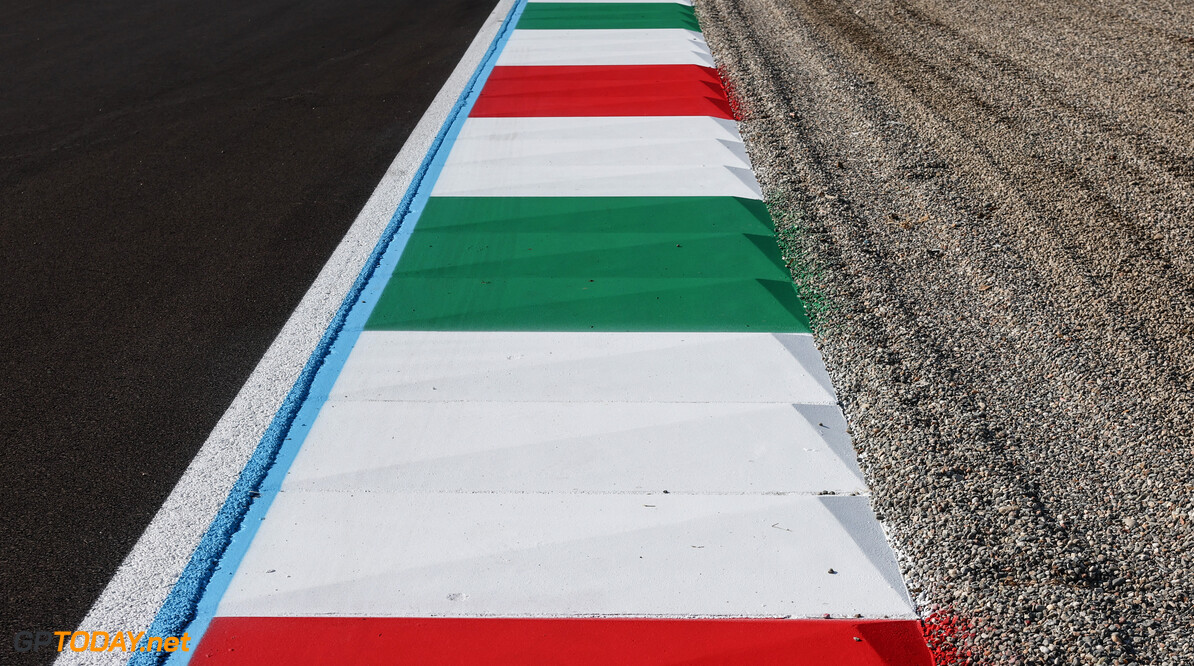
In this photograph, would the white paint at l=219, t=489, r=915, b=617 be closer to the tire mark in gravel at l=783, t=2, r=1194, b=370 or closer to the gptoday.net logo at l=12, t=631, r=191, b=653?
the gptoday.net logo at l=12, t=631, r=191, b=653

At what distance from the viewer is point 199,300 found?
4.87m

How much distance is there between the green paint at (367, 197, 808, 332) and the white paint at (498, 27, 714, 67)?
12.6ft

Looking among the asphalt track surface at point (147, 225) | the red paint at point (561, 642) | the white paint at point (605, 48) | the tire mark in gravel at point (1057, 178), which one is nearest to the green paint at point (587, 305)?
the asphalt track surface at point (147, 225)

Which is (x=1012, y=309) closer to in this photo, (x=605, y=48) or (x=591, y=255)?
(x=591, y=255)

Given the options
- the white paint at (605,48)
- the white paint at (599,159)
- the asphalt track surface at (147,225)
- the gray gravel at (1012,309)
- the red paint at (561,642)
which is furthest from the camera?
the white paint at (605,48)

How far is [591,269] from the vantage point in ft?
17.1

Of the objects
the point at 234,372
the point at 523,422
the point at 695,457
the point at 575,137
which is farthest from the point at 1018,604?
the point at 575,137

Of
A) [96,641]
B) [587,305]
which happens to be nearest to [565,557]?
[96,641]

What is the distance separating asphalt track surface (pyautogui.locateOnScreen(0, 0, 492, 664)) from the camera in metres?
3.51

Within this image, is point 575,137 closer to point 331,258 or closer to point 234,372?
point 331,258

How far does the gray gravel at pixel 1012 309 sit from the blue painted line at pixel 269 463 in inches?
95.8

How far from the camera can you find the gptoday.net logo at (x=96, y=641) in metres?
2.85

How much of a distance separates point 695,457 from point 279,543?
5.53ft

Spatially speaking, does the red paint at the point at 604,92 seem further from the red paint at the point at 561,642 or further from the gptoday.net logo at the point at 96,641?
the gptoday.net logo at the point at 96,641
